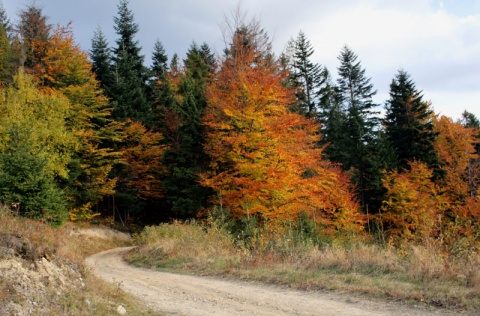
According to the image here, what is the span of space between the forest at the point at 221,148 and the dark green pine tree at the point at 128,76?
177 millimetres

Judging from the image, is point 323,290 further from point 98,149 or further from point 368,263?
point 98,149

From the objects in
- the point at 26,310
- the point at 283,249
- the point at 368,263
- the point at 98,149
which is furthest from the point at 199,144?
the point at 26,310

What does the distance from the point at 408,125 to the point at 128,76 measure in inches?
1283

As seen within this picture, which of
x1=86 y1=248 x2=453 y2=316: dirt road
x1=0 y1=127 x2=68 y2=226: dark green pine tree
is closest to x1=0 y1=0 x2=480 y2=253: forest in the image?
x1=0 y1=127 x2=68 y2=226: dark green pine tree

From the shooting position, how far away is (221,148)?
68.7 ft

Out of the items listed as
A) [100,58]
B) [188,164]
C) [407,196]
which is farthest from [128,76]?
[407,196]

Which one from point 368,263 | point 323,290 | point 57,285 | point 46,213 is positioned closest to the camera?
point 57,285

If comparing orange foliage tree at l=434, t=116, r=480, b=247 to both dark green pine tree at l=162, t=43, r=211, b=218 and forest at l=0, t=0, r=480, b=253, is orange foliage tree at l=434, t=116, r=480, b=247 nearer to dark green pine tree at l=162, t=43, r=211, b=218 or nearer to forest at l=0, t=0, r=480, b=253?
forest at l=0, t=0, r=480, b=253

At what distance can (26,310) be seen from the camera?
15.5 ft

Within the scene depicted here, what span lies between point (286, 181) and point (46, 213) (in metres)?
12.7

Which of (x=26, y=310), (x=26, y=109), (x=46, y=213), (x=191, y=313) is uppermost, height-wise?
(x=26, y=109)

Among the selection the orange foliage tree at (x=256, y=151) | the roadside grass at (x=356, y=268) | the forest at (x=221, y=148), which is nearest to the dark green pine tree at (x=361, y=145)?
the forest at (x=221, y=148)

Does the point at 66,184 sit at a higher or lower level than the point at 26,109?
lower

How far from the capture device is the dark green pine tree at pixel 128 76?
3212 cm
